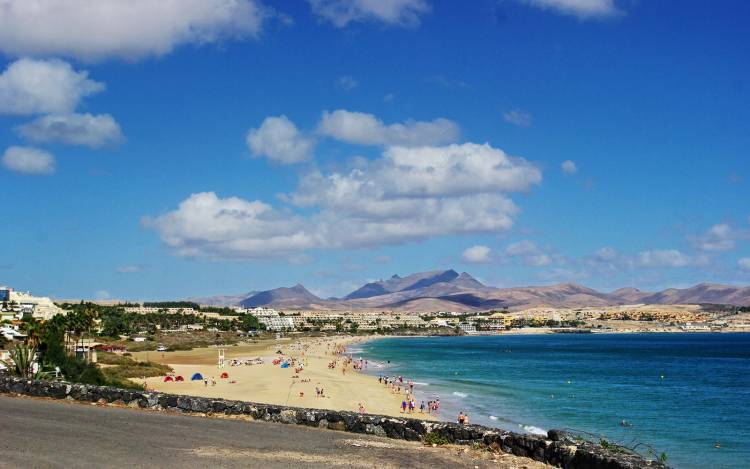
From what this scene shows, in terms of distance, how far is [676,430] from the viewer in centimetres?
Result: 4544

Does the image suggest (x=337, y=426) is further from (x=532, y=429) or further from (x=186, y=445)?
(x=532, y=429)

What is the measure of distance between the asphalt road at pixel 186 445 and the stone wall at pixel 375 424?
0.39m

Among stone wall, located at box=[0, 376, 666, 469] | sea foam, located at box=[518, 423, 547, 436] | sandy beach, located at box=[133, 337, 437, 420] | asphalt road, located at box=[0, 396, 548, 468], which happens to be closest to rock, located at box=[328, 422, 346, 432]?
stone wall, located at box=[0, 376, 666, 469]

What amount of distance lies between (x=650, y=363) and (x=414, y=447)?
11258cm

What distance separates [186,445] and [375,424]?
4437 millimetres

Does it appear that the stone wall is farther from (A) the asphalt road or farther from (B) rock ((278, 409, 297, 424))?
(A) the asphalt road

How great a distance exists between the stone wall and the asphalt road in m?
0.39

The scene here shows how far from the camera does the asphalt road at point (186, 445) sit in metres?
12.8

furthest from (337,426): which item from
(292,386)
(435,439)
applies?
(292,386)

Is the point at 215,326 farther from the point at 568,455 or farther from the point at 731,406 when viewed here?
the point at 568,455

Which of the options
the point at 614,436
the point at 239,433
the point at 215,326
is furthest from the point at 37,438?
the point at 215,326

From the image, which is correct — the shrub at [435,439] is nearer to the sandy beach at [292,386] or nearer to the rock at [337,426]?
the rock at [337,426]

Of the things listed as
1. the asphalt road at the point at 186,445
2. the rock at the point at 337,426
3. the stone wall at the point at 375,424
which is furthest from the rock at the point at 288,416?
the rock at the point at 337,426

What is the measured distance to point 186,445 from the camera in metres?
14.1
